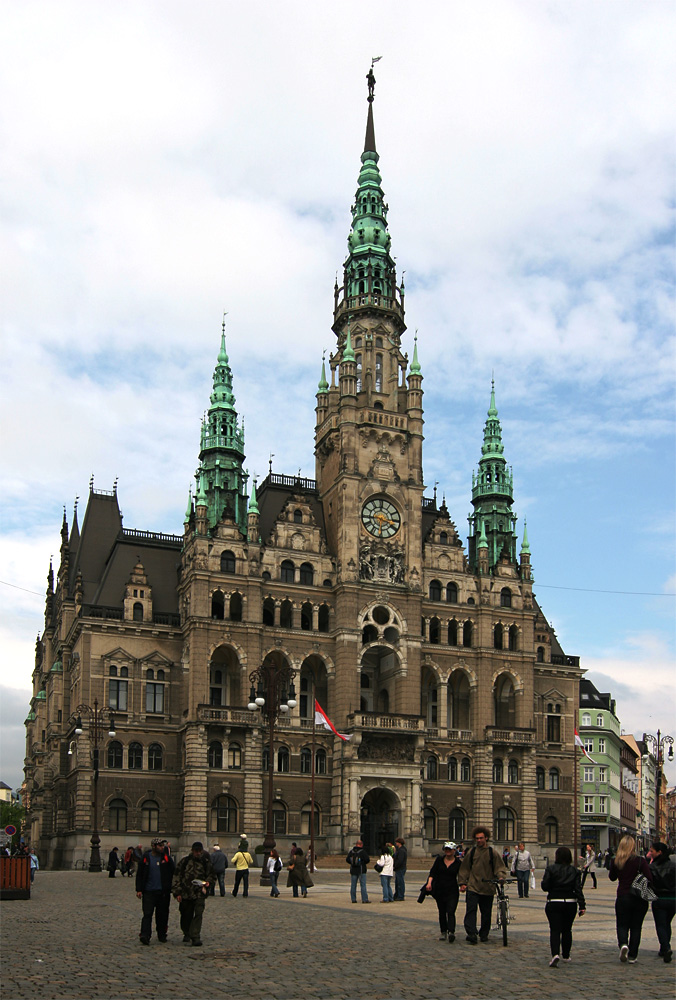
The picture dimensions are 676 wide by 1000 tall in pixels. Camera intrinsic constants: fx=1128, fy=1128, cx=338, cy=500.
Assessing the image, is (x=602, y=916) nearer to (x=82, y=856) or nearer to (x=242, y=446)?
(x=82, y=856)

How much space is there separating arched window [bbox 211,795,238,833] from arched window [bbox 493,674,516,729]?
22.4 m

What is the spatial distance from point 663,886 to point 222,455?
74458mm

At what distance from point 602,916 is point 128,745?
4961 cm

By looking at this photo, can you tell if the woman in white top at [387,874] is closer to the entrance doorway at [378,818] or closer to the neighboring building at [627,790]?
the entrance doorway at [378,818]

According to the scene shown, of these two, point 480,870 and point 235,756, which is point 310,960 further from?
point 235,756

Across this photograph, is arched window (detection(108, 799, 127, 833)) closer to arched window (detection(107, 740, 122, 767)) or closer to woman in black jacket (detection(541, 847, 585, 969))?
arched window (detection(107, 740, 122, 767))

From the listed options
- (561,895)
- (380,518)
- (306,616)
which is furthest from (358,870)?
(380,518)

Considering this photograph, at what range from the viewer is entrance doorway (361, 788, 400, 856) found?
77.1 m

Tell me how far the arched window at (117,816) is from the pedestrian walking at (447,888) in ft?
184

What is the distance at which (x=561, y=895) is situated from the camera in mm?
17859

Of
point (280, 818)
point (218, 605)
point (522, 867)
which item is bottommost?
point (280, 818)

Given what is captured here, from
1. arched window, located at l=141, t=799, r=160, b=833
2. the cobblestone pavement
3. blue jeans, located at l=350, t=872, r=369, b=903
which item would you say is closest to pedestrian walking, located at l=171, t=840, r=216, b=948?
the cobblestone pavement

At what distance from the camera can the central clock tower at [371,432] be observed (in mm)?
81188

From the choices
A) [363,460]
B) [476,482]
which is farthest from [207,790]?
[476,482]
